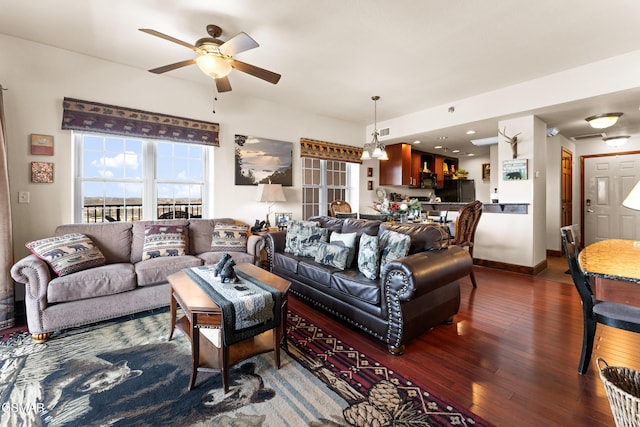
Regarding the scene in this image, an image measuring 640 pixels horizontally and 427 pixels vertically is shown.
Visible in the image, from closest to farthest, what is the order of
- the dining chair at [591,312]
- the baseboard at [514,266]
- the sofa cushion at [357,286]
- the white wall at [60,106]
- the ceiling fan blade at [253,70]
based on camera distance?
the dining chair at [591,312] < the sofa cushion at [357,286] < the ceiling fan blade at [253,70] < the white wall at [60,106] < the baseboard at [514,266]

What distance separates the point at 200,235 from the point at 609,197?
7.85m

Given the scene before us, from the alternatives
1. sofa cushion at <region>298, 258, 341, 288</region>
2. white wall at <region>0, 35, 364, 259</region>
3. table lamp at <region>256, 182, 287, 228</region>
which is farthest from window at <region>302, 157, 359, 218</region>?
sofa cushion at <region>298, 258, 341, 288</region>

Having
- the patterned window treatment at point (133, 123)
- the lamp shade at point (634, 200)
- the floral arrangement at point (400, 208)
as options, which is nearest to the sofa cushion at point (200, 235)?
the patterned window treatment at point (133, 123)

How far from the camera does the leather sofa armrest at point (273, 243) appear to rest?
3535mm

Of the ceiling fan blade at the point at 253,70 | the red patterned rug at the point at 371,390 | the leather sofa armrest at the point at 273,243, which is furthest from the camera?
the leather sofa armrest at the point at 273,243

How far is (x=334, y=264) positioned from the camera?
2689 mm

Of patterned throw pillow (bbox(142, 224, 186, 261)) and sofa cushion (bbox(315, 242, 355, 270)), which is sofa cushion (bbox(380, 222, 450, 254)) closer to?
sofa cushion (bbox(315, 242, 355, 270))

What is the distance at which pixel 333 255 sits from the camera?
107 inches

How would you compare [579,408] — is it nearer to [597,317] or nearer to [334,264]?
[597,317]

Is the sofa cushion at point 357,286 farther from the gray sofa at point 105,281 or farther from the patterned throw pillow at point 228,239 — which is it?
the patterned throw pillow at point 228,239

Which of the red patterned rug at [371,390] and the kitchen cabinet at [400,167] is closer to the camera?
the red patterned rug at [371,390]

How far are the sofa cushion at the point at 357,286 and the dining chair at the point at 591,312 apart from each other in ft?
4.14

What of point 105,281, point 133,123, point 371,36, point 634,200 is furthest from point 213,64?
point 634,200

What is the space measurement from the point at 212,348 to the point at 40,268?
64.2 inches
